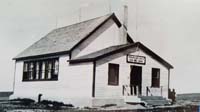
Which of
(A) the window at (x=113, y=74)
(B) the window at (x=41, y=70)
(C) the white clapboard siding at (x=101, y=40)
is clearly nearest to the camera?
(A) the window at (x=113, y=74)

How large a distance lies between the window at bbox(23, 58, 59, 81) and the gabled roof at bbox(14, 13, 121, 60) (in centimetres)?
54

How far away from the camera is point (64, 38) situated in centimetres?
2608

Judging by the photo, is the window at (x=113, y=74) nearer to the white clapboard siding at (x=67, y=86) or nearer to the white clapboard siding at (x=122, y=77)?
the white clapboard siding at (x=122, y=77)

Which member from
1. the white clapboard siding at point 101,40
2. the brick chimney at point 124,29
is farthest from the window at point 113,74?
the brick chimney at point 124,29

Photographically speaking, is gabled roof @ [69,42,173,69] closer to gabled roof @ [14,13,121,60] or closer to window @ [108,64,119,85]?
window @ [108,64,119,85]

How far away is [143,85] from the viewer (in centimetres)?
2311

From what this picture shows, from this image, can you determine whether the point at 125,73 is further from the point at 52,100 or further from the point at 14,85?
the point at 14,85

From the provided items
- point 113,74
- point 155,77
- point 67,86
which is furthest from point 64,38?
point 155,77

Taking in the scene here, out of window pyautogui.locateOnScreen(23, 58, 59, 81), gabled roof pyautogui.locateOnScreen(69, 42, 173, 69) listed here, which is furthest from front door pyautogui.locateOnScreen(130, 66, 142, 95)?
window pyautogui.locateOnScreen(23, 58, 59, 81)

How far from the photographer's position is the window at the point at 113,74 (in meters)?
21.9

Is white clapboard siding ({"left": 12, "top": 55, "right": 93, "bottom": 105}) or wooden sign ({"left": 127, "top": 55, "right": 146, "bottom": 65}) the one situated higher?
wooden sign ({"left": 127, "top": 55, "right": 146, "bottom": 65})

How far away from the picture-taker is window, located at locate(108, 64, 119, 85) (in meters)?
21.9

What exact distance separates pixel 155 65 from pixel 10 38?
905 cm

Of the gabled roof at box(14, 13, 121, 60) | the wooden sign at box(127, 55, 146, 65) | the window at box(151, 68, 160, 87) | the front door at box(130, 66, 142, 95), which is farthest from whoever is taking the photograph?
the gabled roof at box(14, 13, 121, 60)
